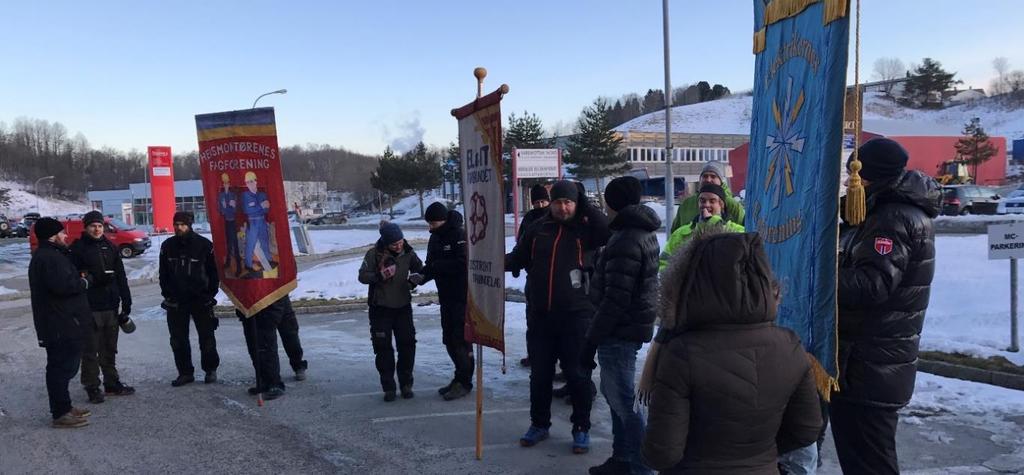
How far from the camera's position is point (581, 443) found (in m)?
5.03

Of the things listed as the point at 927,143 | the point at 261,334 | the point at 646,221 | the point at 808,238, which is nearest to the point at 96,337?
the point at 261,334

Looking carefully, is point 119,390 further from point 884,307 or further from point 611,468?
point 884,307

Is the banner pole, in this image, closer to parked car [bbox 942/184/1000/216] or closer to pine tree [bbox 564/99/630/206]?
parked car [bbox 942/184/1000/216]

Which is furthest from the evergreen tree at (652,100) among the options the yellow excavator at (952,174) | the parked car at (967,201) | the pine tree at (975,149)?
the parked car at (967,201)

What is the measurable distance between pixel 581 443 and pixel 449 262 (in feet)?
7.54

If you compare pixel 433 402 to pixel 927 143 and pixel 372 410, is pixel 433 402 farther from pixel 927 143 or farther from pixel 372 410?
pixel 927 143

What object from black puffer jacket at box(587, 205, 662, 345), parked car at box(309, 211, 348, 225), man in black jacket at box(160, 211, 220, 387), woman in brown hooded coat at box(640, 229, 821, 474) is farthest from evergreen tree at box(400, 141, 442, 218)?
woman in brown hooded coat at box(640, 229, 821, 474)

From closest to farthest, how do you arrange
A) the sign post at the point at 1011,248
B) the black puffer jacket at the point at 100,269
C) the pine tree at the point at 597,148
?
the black puffer jacket at the point at 100,269 → the sign post at the point at 1011,248 → the pine tree at the point at 597,148

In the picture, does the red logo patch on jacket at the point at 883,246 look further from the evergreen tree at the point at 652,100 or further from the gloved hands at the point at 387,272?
the evergreen tree at the point at 652,100

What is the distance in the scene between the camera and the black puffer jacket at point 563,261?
194 inches

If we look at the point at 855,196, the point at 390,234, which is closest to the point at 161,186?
the point at 390,234

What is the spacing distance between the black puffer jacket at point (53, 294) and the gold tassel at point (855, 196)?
6.14 metres

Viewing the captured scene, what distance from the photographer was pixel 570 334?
4.98 metres

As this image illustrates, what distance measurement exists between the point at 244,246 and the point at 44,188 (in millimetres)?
143751
